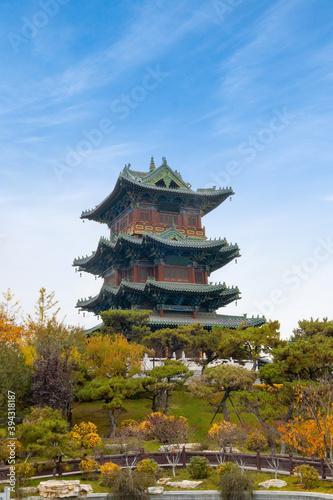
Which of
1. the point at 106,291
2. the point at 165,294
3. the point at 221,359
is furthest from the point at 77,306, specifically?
the point at 221,359

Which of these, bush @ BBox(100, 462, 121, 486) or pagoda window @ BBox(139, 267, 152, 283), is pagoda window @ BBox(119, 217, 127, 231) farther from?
bush @ BBox(100, 462, 121, 486)

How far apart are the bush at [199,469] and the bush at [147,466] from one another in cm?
165

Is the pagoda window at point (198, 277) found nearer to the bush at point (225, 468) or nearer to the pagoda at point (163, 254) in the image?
the pagoda at point (163, 254)

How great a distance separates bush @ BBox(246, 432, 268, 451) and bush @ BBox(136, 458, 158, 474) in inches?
222

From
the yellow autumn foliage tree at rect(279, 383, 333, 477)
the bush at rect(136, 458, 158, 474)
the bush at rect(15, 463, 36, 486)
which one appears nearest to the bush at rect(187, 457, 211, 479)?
the bush at rect(136, 458, 158, 474)

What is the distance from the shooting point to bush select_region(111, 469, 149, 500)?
20.6 metres

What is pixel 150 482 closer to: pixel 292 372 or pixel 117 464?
pixel 117 464

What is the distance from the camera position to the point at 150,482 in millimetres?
21719

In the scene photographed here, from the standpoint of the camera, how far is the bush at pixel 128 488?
2062 centimetres

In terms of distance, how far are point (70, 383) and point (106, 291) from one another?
2254 cm

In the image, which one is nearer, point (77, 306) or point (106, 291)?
point (106, 291)

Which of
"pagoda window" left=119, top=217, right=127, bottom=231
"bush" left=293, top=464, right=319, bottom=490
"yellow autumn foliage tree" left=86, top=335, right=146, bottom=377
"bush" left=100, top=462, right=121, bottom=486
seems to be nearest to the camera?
"bush" left=293, top=464, right=319, bottom=490

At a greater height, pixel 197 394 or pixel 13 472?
pixel 197 394

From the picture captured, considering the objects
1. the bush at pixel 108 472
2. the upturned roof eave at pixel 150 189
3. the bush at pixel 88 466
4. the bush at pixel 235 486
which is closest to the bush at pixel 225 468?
the bush at pixel 235 486
